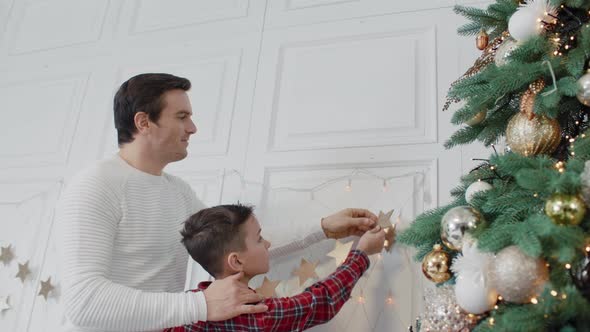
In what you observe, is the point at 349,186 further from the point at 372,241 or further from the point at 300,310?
the point at 300,310

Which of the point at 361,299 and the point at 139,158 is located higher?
the point at 139,158

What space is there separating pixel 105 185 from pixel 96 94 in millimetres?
944

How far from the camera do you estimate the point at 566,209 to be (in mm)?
701

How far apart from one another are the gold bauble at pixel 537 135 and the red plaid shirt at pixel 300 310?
0.46 m

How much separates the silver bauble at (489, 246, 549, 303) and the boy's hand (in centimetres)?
52

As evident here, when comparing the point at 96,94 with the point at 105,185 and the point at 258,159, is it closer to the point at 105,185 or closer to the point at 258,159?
the point at 258,159

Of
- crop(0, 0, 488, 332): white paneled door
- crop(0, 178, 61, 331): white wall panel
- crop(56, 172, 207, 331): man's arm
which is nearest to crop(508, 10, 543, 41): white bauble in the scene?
crop(0, 0, 488, 332): white paneled door

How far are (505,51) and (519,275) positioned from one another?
463 mm

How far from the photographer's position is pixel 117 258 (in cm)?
123

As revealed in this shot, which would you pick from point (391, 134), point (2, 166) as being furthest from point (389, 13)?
point (2, 166)

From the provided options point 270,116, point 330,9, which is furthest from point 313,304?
point 330,9

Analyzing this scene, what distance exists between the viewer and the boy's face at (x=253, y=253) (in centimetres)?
120

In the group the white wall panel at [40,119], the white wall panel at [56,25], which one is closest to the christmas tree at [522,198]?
the white wall panel at [40,119]

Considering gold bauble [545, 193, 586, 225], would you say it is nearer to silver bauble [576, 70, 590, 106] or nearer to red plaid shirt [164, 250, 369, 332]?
silver bauble [576, 70, 590, 106]
